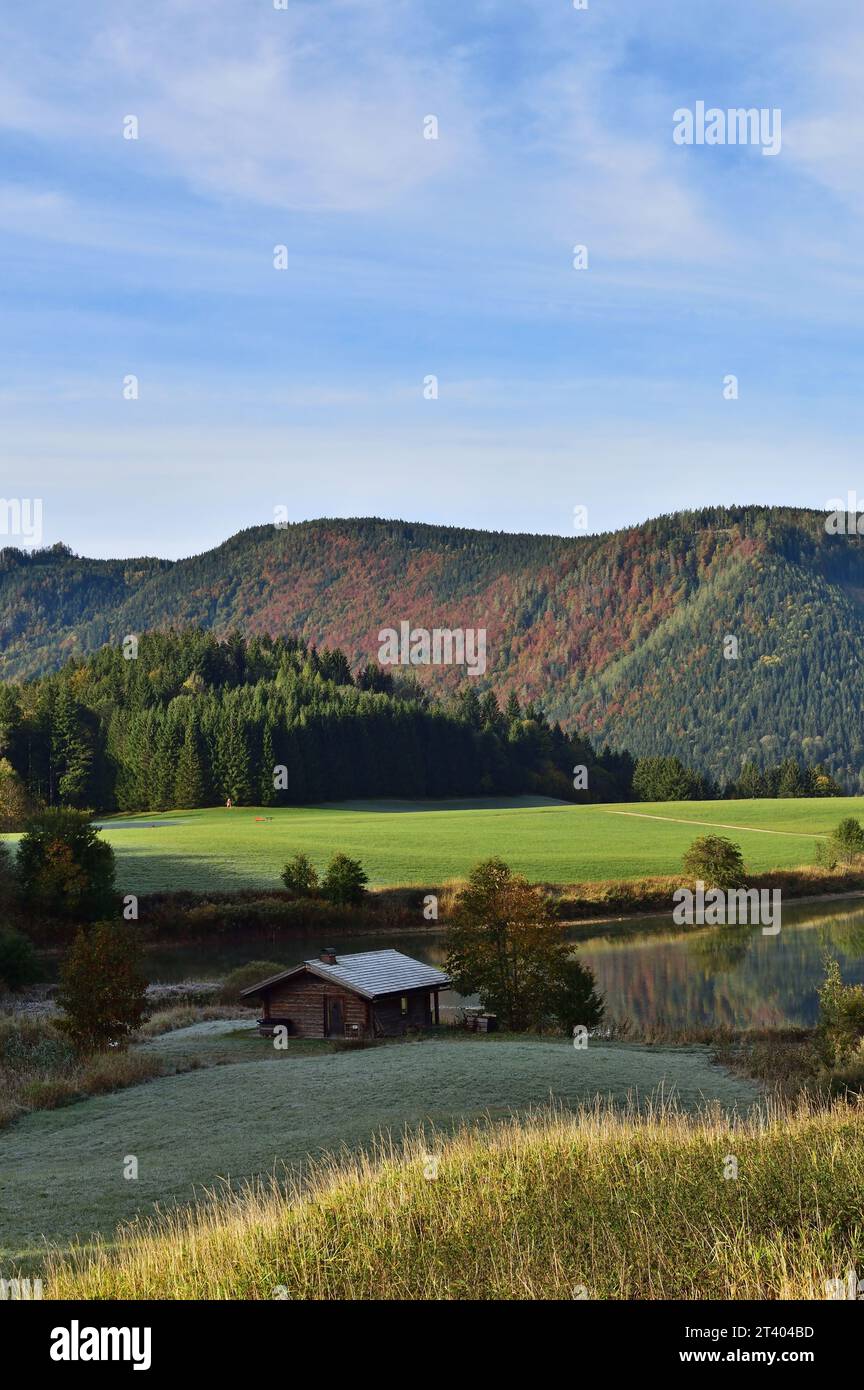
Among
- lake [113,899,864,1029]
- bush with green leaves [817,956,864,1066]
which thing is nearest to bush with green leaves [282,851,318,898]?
lake [113,899,864,1029]

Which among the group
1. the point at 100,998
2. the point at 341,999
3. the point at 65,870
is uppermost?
the point at 65,870

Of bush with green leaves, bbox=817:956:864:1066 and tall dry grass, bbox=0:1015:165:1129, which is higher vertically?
bush with green leaves, bbox=817:956:864:1066

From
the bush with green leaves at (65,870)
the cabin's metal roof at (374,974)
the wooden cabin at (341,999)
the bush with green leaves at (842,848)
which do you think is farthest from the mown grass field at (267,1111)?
the bush with green leaves at (842,848)

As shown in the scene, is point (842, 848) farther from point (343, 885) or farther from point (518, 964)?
point (518, 964)

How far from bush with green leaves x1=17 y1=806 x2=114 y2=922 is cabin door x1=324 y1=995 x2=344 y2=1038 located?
31349mm

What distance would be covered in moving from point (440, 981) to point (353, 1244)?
105ft

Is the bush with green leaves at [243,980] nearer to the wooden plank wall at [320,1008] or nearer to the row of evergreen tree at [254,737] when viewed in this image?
the wooden plank wall at [320,1008]

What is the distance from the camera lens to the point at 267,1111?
2469cm

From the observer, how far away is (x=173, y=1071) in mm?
31688

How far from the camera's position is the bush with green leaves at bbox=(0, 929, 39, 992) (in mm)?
54562

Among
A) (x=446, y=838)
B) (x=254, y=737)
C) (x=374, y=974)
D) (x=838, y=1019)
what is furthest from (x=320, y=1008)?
(x=254, y=737)

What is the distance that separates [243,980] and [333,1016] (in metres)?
13.6

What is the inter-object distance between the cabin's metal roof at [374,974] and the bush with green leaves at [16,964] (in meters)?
17.8

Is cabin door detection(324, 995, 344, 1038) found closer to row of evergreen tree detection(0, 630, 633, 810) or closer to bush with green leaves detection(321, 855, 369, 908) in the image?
bush with green leaves detection(321, 855, 369, 908)
